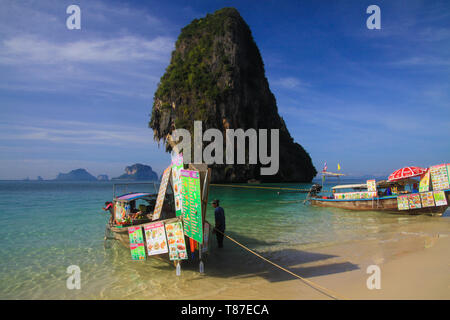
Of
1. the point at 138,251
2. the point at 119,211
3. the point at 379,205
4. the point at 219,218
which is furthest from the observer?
the point at 379,205

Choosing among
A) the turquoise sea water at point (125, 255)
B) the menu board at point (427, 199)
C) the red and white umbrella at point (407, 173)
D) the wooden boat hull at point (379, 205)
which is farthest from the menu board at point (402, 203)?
the red and white umbrella at point (407, 173)

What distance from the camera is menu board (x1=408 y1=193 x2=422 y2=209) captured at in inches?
558

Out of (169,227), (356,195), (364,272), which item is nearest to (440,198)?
(356,195)

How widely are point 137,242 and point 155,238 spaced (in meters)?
0.73

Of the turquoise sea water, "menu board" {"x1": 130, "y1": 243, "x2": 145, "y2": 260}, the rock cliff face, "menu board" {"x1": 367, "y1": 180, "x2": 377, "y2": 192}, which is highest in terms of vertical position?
the rock cliff face

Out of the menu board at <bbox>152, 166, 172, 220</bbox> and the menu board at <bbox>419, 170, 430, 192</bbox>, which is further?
the menu board at <bbox>419, 170, 430, 192</bbox>

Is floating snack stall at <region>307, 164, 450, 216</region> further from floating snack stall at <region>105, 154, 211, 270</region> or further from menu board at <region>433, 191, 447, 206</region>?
floating snack stall at <region>105, 154, 211, 270</region>

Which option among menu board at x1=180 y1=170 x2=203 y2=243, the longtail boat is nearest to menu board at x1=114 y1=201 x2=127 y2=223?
the longtail boat

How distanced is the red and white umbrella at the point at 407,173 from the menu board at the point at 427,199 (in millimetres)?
1129

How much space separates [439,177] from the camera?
13.5m

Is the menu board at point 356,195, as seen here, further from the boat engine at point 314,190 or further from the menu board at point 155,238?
the menu board at point 155,238

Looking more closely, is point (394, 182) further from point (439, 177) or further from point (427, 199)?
point (439, 177)
